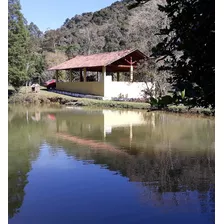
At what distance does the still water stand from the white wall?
35.4 feet

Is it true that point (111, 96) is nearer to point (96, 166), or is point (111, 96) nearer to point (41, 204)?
point (96, 166)

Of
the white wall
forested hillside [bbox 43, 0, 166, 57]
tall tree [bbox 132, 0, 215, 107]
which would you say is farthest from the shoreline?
tall tree [bbox 132, 0, 215, 107]

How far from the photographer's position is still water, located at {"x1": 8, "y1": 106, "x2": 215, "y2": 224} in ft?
12.6

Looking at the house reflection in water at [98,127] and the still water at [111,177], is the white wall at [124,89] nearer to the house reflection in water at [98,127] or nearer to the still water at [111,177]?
the house reflection in water at [98,127]

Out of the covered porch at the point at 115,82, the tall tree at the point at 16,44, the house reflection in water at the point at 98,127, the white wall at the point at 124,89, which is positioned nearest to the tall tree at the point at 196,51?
the house reflection in water at the point at 98,127

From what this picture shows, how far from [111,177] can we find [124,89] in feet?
51.7

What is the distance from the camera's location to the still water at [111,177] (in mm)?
3846

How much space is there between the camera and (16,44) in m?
20.9

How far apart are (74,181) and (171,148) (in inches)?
127

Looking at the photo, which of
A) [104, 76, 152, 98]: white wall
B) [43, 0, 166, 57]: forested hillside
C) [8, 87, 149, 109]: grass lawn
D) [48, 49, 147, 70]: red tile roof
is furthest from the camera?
[43, 0, 166, 57]: forested hillside

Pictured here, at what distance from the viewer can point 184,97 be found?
59.1 inches

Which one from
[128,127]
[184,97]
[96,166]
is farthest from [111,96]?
[184,97]

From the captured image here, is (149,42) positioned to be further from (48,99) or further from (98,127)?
(98,127)

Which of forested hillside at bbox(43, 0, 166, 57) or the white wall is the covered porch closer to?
the white wall
